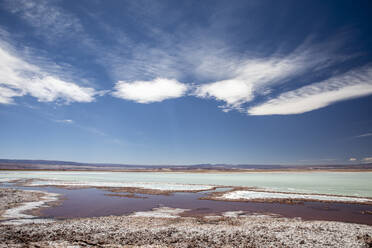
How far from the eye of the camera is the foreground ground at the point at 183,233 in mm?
12656

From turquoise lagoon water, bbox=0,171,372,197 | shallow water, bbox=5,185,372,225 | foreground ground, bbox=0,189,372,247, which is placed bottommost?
turquoise lagoon water, bbox=0,171,372,197

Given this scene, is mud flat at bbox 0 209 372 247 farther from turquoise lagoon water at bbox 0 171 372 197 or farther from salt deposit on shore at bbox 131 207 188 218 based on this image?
turquoise lagoon water at bbox 0 171 372 197

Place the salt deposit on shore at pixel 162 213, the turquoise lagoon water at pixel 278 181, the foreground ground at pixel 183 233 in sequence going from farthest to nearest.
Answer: the turquoise lagoon water at pixel 278 181
the salt deposit on shore at pixel 162 213
the foreground ground at pixel 183 233

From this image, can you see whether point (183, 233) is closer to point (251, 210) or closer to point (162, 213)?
point (162, 213)

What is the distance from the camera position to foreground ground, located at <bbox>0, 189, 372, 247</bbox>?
1266 centimetres

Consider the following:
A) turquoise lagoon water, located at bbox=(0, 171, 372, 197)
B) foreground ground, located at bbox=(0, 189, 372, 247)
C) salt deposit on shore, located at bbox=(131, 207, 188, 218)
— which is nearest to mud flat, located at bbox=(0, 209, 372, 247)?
foreground ground, located at bbox=(0, 189, 372, 247)

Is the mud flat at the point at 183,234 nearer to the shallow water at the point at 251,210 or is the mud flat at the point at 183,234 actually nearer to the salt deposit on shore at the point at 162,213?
the salt deposit on shore at the point at 162,213

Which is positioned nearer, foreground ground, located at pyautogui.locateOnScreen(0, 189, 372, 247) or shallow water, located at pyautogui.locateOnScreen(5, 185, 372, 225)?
foreground ground, located at pyautogui.locateOnScreen(0, 189, 372, 247)

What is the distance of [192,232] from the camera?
1473 cm

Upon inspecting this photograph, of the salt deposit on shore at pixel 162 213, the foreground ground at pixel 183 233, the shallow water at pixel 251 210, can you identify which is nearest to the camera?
the foreground ground at pixel 183 233

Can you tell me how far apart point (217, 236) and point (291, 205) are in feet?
51.8

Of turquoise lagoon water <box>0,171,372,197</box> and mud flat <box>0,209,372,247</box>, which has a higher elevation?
mud flat <box>0,209,372,247</box>

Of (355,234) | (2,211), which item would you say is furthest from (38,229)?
(355,234)

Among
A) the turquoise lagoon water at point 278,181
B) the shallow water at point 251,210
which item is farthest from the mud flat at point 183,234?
the turquoise lagoon water at point 278,181
